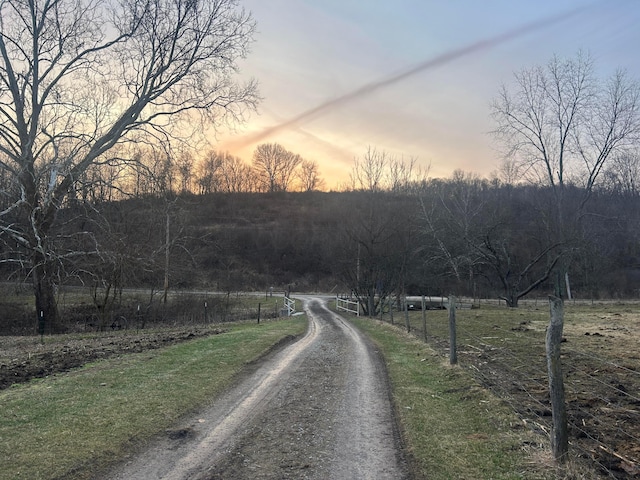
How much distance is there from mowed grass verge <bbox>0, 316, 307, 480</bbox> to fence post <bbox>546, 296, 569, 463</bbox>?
464cm

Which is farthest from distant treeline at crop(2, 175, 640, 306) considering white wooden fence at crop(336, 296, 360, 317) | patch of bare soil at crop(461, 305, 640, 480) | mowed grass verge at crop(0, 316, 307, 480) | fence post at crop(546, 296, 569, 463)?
fence post at crop(546, 296, 569, 463)

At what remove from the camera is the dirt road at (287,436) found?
15.0 feet

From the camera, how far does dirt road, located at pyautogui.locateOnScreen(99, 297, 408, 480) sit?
4574mm

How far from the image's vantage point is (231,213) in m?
97.3

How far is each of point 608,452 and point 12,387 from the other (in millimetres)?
9098

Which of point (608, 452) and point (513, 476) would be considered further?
point (608, 452)

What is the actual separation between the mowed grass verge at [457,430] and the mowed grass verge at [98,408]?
3.18 meters

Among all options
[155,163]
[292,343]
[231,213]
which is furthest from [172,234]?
[231,213]

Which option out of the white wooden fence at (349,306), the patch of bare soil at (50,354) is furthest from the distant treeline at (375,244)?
the patch of bare soil at (50,354)

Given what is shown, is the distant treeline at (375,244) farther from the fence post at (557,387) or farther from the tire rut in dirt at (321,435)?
the fence post at (557,387)

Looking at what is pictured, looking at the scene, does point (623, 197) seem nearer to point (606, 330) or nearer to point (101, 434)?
point (606, 330)

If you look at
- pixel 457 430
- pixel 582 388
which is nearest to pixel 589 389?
pixel 582 388

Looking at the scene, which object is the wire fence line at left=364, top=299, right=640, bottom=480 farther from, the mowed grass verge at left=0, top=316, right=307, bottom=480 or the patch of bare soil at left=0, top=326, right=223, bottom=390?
the patch of bare soil at left=0, top=326, right=223, bottom=390

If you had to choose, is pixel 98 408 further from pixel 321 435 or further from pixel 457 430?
pixel 457 430
